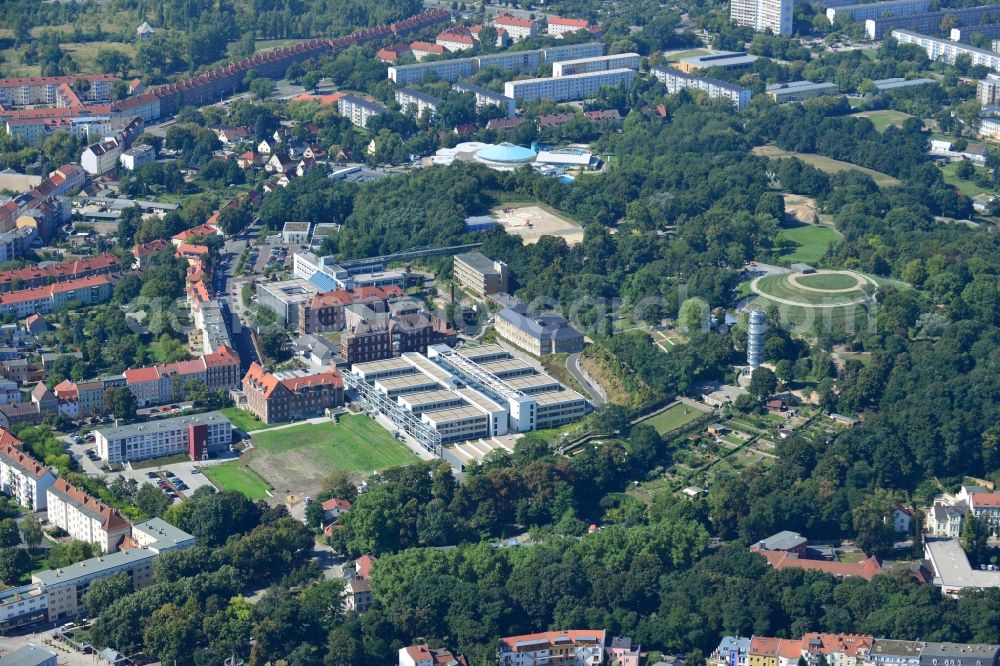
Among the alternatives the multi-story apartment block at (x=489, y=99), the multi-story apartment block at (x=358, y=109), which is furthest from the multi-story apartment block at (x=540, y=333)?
the multi-story apartment block at (x=489, y=99)

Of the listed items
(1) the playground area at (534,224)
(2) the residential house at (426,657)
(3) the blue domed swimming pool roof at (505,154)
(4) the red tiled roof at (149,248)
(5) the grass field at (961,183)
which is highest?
(3) the blue domed swimming pool roof at (505,154)

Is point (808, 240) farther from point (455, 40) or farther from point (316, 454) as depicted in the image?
point (455, 40)

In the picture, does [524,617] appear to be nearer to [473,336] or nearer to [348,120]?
[473,336]

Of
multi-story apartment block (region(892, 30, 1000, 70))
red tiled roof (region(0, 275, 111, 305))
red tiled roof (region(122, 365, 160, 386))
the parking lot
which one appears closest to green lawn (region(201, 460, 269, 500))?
the parking lot

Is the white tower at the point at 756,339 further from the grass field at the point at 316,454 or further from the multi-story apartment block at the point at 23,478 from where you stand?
the multi-story apartment block at the point at 23,478

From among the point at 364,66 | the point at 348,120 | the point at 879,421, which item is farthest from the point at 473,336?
the point at 364,66
